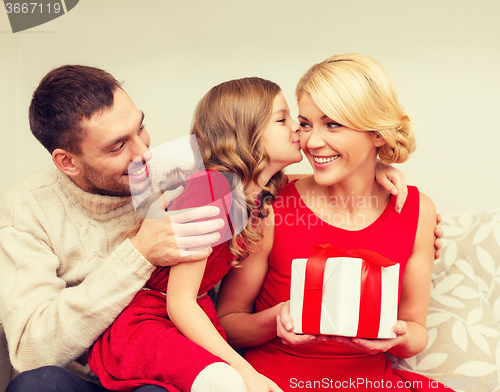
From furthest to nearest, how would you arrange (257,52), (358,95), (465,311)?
(257,52)
(465,311)
(358,95)

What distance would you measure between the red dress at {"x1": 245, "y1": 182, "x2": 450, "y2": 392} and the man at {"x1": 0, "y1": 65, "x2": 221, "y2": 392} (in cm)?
31

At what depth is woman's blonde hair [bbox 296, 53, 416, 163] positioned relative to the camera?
1.18 meters

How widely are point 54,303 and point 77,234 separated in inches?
9.5

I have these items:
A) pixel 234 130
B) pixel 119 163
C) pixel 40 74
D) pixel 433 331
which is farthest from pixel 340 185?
pixel 40 74

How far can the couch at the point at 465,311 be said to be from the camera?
1.34 metres

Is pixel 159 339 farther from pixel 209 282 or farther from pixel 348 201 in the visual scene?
pixel 348 201

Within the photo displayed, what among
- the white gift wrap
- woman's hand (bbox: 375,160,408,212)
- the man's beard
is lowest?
the white gift wrap

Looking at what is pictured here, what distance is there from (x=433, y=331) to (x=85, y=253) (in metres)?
1.21

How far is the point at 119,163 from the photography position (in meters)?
1.31

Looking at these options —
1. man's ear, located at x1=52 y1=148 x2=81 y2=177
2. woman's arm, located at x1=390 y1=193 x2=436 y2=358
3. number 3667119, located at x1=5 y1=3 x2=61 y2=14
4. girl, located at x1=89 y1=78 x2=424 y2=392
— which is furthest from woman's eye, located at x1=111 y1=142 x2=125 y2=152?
woman's arm, located at x1=390 y1=193 x2=436 y2=358

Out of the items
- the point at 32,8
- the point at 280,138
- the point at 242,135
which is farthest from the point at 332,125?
the point at 32,8

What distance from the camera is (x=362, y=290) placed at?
94cm

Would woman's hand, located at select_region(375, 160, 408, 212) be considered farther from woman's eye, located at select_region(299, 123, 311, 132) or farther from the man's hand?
the man's hand

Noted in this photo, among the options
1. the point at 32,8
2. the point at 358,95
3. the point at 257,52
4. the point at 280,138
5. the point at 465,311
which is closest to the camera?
the point at 358,95
